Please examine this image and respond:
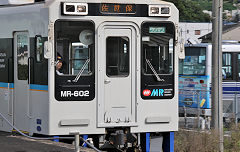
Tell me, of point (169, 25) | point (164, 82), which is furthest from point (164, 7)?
point (164, 82)

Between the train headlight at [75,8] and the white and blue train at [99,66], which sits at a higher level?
the train headlight at [75,8]

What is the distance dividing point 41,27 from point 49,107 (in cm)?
144

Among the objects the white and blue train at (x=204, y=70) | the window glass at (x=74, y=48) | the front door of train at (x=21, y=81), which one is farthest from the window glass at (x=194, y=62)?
the window glass at (x=74, y=48)

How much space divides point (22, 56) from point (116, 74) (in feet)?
6.48

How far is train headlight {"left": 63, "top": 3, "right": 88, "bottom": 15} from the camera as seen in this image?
36.0 feet

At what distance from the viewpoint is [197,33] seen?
69125 mm

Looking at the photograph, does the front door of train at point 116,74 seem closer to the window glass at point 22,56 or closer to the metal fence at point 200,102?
the window glass at point 22,56

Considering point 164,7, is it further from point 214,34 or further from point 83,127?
point 214,34

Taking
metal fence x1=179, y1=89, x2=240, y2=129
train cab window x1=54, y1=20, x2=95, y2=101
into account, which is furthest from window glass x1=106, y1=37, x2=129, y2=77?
metal fence x1=179, y1=89, x2=240, y2=129

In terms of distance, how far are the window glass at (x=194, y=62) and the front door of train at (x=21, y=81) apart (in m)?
12.1

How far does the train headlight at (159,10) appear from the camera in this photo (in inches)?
457

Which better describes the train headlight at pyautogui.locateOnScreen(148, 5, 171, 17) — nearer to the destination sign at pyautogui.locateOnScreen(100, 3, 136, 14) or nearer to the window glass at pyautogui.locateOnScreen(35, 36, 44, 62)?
the destination sign at pyautogui.locateOnScreen(100, 3, 136, 14)

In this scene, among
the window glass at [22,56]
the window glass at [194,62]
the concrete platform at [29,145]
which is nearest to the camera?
the concrete platform at [29,145]

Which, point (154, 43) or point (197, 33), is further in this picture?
point (197, 33)
